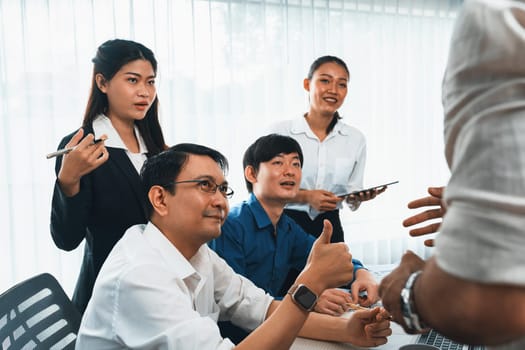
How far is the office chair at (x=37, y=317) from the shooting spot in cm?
115

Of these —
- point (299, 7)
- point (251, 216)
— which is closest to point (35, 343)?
point (251, 216)

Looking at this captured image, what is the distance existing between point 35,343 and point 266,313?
24.1 inches

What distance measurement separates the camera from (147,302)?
3.77 feet

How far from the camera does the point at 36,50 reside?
293 cm

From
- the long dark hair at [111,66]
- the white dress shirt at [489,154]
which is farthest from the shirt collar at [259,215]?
the white dress shirt at [489,154]

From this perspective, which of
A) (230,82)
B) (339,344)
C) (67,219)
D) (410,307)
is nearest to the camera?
(410,307)

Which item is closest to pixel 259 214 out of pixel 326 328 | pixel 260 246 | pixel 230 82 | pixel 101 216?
pixel 260 246

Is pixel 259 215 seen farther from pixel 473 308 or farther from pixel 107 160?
pixel 473 308

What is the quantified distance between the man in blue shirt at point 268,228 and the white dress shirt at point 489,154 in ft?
4.01

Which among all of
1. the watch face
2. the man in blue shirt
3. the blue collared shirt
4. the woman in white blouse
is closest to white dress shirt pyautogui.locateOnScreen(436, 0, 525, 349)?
the watch face

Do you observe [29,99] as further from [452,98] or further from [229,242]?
[452,98]

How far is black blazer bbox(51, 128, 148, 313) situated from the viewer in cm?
167

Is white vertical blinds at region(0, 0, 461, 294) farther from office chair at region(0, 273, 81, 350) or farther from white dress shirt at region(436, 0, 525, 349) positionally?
white dress shirt at region(436, 0, 525, 349)

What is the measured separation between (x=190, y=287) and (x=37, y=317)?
373 mm
